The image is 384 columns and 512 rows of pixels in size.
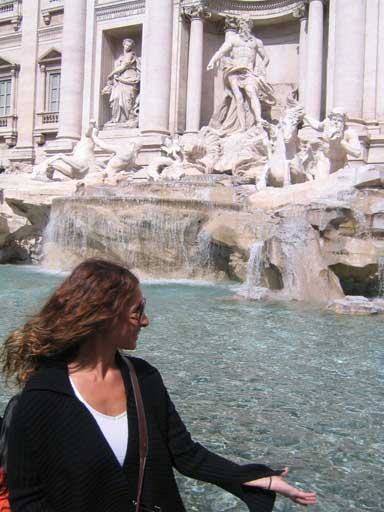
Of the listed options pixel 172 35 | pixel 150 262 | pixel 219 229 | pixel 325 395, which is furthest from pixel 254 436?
pixel 172 35

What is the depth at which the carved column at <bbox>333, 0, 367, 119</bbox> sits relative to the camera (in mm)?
14766

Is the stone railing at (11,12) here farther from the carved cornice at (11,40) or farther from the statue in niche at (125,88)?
the statue in niche at (125,88)

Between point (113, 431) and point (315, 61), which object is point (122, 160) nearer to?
point (315, 61)

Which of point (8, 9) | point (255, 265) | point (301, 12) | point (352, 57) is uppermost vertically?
point (8, 9)

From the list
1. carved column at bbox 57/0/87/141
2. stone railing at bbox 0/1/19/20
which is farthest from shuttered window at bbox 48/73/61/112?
stone railing at bbox 0/1/19/20

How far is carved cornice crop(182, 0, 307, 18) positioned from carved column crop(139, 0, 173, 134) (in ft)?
2.92

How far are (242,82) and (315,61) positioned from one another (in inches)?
81.1

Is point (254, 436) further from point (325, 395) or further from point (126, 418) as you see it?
point (126, 418)

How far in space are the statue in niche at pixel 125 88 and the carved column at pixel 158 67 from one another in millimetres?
1284

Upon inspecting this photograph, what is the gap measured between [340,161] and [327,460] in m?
10.0

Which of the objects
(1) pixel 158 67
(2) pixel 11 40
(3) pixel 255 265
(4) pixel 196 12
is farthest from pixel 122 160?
(2) pixel 11 40

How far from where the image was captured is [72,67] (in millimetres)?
18797

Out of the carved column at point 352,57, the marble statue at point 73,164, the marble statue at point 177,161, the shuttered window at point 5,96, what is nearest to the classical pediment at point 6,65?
the shuttered window at point 5,96

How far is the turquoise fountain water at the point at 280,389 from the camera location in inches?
96.8
